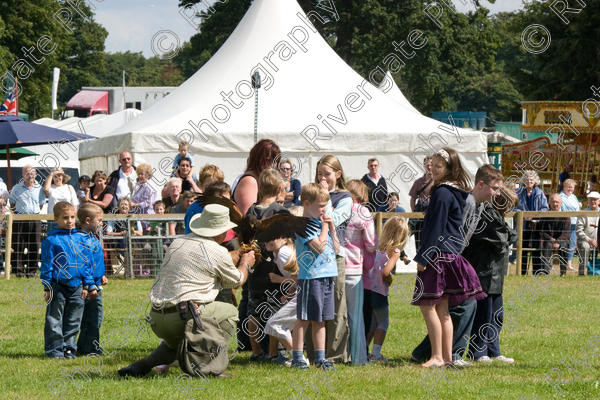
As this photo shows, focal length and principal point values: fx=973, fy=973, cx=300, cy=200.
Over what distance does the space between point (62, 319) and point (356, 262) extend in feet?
8.19

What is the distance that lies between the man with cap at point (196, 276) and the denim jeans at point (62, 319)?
137 centimetres

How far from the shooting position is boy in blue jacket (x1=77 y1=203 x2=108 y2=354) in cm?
819

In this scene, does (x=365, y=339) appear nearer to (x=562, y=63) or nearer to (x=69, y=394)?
(x=69, y=394)

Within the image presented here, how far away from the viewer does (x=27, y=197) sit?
15.5 metres

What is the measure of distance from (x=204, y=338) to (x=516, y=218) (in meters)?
9.77

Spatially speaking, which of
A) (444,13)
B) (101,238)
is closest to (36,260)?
(101,238)

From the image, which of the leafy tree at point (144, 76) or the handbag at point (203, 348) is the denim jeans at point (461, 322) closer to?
the handbag at point (203, 348)

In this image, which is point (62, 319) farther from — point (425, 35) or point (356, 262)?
point (425, 35)

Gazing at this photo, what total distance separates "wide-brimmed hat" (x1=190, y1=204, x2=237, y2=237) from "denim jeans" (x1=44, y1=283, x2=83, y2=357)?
166 cm

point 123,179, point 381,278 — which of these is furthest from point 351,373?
point 123,179

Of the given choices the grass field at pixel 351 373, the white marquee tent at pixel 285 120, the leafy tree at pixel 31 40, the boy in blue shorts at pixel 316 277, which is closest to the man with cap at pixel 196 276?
the grass field at pixel 351 373

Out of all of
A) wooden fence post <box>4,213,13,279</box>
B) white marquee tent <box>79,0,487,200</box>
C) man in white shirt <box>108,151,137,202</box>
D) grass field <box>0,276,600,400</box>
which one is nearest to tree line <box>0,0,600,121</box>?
white marquee tent <box>79,0,487,200</box>

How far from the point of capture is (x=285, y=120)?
1830 cm

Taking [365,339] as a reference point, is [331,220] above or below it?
above
